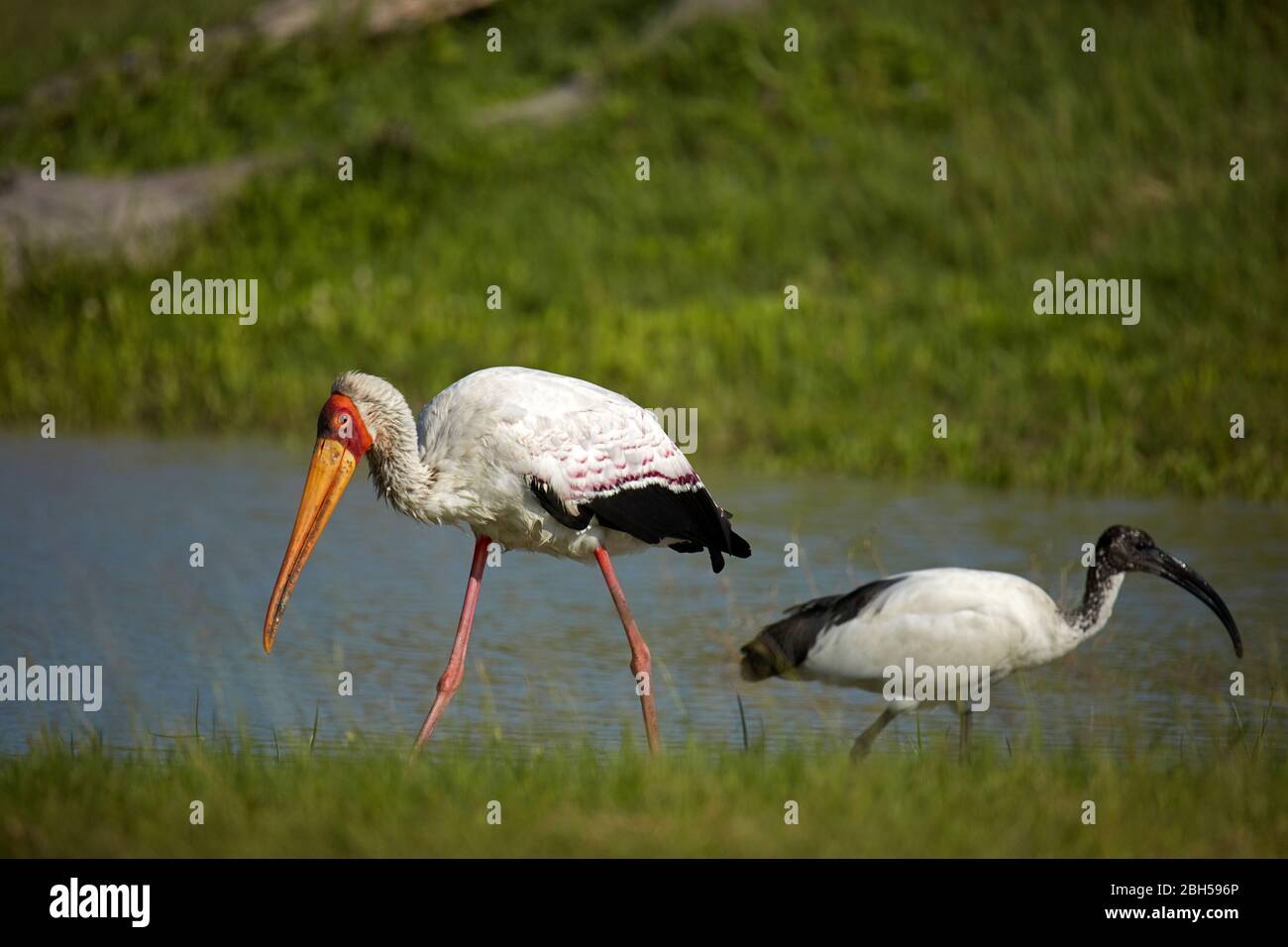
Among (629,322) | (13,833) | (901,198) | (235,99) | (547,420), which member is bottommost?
(13,833)

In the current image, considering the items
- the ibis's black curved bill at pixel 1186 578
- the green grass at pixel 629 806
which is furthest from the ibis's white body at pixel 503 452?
the ibis's black curved bill at pixel 1186 578

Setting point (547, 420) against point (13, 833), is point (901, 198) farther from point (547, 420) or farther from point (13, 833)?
Result: point (13, 833)

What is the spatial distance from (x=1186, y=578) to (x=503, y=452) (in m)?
2.42

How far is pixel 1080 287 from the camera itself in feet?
44.1

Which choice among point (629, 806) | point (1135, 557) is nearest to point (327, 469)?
point (629, 806)

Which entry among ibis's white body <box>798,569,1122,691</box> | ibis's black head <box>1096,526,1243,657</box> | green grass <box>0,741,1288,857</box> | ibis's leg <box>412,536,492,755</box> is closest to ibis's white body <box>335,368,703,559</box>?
ibis's leg <box>412,536,492,755</box>

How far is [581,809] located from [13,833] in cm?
133

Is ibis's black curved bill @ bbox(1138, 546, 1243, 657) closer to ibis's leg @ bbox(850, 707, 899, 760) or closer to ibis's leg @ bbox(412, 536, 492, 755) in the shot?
ibis's leg @ bbox(850, 707, 899, 760)

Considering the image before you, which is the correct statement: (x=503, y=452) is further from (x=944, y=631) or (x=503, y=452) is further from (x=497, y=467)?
(x=944, y=631)

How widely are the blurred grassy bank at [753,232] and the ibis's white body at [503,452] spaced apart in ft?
16.4

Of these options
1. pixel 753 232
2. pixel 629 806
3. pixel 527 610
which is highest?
pixel 753 232

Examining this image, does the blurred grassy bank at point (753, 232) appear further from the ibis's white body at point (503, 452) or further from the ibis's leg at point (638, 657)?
the ibis's white body at point (503, 452)

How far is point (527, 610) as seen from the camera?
339 inches

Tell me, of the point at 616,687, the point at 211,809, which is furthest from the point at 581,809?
the point at 616,687
